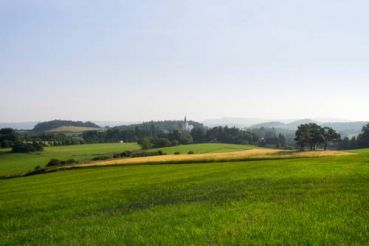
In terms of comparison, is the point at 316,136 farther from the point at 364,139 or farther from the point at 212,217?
the point at 212,217

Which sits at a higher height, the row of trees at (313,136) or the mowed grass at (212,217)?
the row of trees at (313,136)

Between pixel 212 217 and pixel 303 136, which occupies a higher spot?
pixel 303 136

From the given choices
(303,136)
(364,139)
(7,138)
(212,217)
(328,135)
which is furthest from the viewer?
(7,138)

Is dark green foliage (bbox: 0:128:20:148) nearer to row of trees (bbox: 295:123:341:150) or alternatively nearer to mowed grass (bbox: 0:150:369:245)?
row of trees (bbox: 295:123:341:150)

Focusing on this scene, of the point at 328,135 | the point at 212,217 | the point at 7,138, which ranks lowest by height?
the point at 212,217

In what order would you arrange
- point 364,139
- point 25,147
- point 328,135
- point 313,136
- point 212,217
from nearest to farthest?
point 212,217 → point 313,136 → point 328,135 → point 364,139 → point 25,147

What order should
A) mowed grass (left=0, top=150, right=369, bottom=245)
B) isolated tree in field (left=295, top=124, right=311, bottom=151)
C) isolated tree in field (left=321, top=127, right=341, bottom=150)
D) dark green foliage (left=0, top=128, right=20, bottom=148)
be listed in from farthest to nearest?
dark green foliage (left=0, top=128, right=20, bottom=148), isolated tree in field (left=321, top=127, right=341, bottom=150), isolated tree in field (left=295, top=124, right=311, bottom=151), mowed grass (left=0, top=150, right=369, bottom=245)

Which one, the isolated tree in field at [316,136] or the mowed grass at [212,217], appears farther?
the isolated tree in field at [316,136]

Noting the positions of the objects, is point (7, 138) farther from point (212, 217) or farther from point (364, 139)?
point (212, 217)

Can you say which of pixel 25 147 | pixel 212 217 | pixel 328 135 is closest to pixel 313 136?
pixel 328 135

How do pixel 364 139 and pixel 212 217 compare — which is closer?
pixel 212 217

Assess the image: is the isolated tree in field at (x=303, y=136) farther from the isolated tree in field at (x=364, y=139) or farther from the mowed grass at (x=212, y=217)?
the mowed grass at (x=212, y=217)

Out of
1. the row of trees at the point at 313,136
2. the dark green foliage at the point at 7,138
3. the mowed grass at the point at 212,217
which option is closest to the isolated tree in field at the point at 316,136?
the row of trees at the point at 313,136

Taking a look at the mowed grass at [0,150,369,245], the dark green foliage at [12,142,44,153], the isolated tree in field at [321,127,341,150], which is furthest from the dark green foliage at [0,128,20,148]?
the mowed grass at [0,150,369,245]
